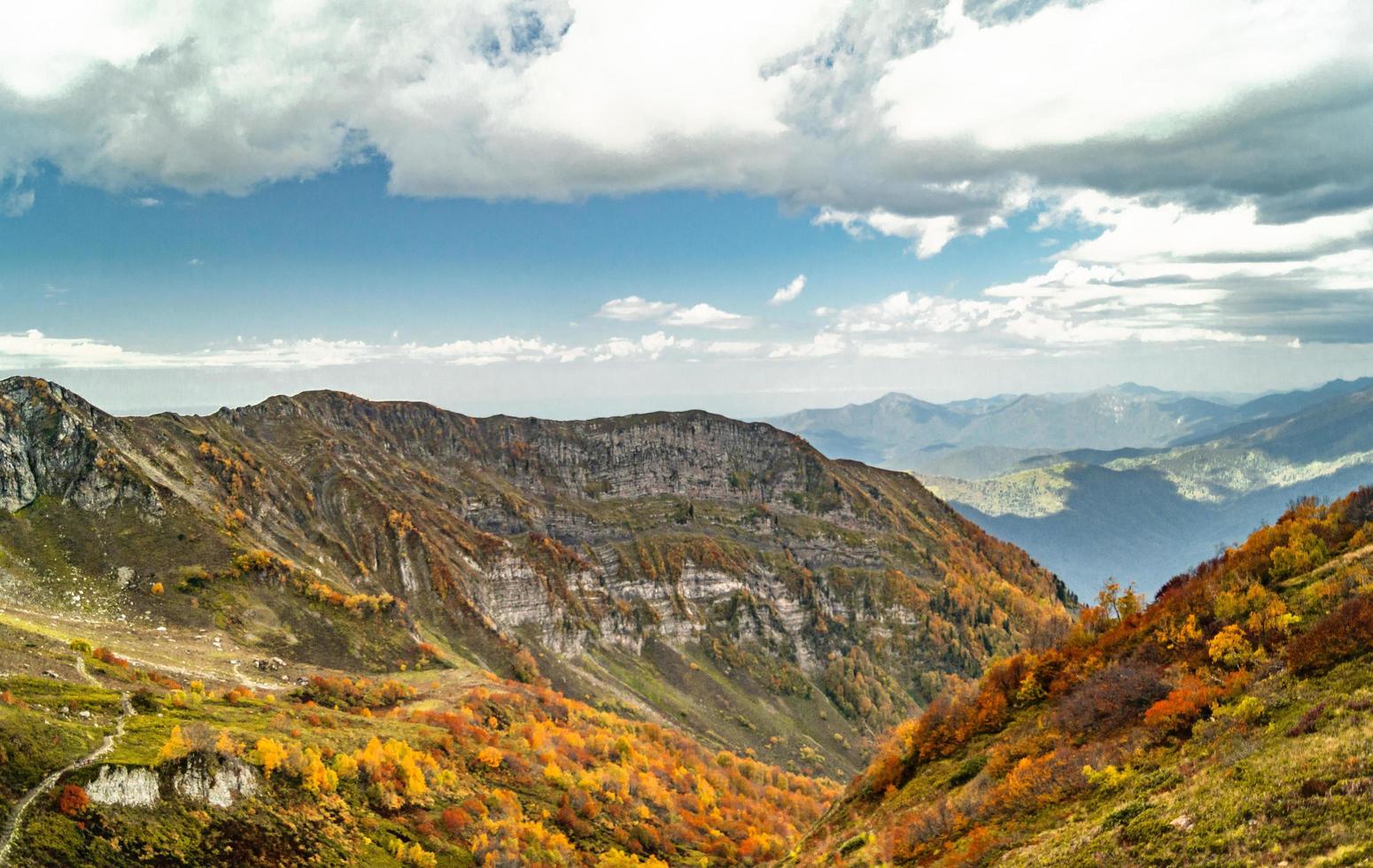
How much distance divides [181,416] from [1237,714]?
241 meters

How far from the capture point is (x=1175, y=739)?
123ft

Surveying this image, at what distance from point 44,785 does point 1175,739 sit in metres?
64.8

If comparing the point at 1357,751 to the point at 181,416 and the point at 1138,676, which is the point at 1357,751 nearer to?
the point at 1138,676

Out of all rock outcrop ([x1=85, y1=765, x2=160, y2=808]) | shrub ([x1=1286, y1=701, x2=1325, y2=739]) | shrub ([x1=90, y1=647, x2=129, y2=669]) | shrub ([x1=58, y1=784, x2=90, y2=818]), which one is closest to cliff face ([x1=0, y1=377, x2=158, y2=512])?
shrub ([x1=90, y1=647, x2=129, y2=669])

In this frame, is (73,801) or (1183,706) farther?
(73,801)

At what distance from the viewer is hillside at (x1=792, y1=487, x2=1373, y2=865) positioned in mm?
25625

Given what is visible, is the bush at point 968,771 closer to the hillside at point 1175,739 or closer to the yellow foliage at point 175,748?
the hillside at point 1175,739

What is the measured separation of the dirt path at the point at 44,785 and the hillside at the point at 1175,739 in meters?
50.0

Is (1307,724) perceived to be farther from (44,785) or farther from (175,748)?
(44,785)

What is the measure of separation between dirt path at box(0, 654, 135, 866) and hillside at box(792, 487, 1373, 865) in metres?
50.0

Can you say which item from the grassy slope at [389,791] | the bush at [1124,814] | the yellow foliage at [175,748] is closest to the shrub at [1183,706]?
the bush at [1124,814]

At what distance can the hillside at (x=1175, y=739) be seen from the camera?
25.6m

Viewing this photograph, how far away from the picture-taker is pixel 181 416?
199m

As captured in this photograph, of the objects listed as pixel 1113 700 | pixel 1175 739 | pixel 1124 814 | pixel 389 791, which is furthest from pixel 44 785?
pixel 1113 700
